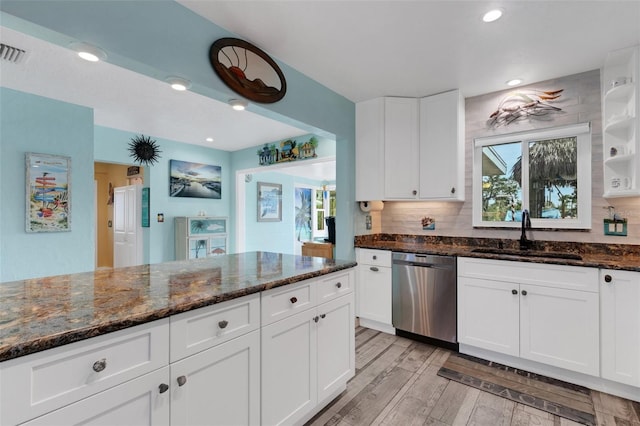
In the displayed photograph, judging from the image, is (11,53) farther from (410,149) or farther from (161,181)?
(410,149)

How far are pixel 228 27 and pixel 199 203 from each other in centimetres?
403

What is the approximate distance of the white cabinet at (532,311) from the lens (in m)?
2.14

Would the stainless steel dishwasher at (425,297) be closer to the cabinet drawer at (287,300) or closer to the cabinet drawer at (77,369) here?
the cabinet drawer at (287,300)

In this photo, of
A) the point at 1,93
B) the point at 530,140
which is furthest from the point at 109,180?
the point at 530,140

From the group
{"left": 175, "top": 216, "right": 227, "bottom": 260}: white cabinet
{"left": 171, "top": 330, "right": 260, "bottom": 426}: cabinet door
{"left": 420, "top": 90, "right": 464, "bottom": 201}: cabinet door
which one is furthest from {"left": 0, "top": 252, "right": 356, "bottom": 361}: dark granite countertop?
{"left": 175, "top": 216, "right": 227, "bottom": 260}: white cabinet

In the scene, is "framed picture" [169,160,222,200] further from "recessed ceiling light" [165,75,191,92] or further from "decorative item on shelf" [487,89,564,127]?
"decorative item on shelf" [487,89,564,127]

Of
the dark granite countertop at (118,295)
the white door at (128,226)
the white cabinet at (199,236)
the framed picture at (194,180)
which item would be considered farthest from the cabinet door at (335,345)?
the white door at (128,226)

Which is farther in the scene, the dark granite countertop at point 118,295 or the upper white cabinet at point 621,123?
the upper white cabinet at point 621,123

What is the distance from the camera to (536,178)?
9.43ft

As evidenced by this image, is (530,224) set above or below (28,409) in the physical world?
above

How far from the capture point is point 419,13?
186 cm

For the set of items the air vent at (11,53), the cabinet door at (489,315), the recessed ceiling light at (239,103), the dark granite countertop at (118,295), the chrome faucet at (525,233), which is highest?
the air vent at (11,53)

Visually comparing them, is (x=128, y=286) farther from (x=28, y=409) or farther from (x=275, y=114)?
(x=275, y=114)

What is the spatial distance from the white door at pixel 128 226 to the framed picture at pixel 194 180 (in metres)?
0.64
